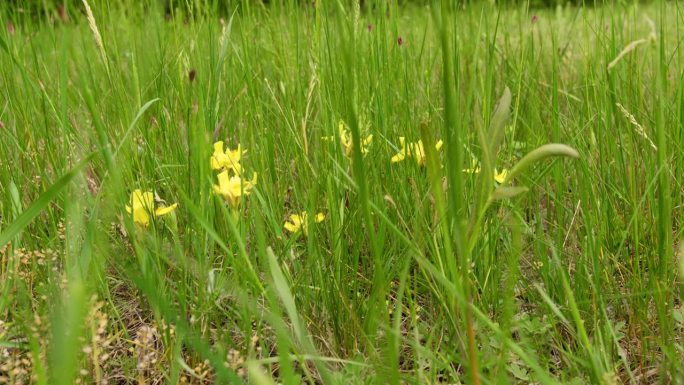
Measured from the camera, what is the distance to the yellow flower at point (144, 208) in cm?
93

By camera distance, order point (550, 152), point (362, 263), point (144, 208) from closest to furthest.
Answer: point (550, 152) < point (144, 208) < point (362, 263)

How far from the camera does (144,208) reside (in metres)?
0.94

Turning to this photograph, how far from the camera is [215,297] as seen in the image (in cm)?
86

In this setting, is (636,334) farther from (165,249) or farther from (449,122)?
(165,249)

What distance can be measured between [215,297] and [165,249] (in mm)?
153

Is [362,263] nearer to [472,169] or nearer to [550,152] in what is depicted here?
[472,169]

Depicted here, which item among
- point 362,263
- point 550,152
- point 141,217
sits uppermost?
point 550,152

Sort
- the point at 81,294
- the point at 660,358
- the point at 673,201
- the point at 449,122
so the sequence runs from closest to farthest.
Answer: the point at 81,294 → the point at 449,122 → the point at 660,358 → the point at 673,201

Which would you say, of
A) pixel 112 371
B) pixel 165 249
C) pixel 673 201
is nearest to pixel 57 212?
pixel 165 249

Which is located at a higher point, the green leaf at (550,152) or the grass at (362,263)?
the green leaf at (550,152)

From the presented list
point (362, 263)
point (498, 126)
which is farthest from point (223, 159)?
point (498, 126)

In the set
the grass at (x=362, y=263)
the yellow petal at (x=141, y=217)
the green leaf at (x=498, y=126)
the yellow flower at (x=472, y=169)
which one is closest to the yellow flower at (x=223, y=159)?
the grass at (x=362, y=263)

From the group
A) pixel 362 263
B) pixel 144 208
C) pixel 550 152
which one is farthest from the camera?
pixel 362 263

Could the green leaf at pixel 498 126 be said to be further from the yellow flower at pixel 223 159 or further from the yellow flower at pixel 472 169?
the yellow flower at pixel 223 159
